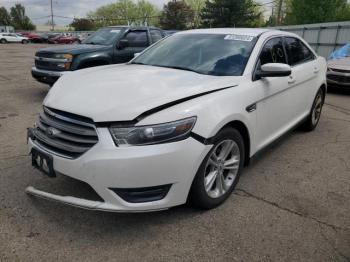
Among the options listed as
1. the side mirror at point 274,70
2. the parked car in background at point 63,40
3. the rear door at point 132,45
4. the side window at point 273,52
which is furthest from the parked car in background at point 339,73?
the parked car in background at point 63,40

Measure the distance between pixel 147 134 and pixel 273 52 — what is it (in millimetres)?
2322

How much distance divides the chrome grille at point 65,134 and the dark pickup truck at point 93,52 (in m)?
4.47

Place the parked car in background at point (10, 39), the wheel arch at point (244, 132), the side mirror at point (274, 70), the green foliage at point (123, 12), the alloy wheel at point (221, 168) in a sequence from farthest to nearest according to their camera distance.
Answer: the green foliage at point (123, 12)
the parked car in background at point (10, 39)
the side mirror at point (274, 70)
the wheel arch at point (244, 132)
the alloy wheel at point (221, 168)

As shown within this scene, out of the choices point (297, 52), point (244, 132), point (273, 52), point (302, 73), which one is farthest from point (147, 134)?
point (297, 52)

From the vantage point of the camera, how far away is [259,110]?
359 cm

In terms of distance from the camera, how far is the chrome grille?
2.65 meters

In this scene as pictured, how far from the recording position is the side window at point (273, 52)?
3920 millimetres

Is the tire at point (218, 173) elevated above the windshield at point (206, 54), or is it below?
below

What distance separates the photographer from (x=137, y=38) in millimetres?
8875

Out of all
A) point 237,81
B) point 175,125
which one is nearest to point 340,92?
point 237,81

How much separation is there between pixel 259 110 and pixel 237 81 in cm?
43

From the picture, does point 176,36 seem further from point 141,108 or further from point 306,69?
point 141,108

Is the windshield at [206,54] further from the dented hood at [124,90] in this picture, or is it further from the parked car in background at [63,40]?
the parked car in background at [63,40]

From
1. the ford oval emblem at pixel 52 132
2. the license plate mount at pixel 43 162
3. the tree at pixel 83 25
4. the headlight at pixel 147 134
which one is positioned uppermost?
the headlight at pixel 147 134
